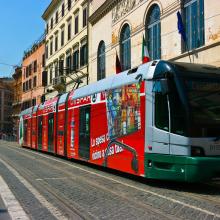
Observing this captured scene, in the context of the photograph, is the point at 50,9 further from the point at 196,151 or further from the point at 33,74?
the point at 196,151

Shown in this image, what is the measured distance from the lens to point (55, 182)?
12.7 meters

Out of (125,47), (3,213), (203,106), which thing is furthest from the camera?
(125,47)

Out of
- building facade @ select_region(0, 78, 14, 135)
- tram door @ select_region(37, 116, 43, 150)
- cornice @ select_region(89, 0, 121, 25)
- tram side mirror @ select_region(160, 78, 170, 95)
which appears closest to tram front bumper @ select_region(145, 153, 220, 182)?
tram side mirror @ select_region(160, 78, 170, 95)

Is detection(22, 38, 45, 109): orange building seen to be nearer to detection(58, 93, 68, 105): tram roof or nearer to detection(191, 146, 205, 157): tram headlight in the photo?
detection(58, 93, 68, 105): tram roof

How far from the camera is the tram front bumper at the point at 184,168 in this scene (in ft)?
34.6

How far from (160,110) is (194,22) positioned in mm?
11083

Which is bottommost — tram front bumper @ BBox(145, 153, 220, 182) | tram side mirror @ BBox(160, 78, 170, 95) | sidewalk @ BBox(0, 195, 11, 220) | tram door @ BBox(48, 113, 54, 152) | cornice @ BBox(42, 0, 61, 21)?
sidewalk @ BBox(0, 195, 11, 220)

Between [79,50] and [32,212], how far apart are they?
3497 centimetres

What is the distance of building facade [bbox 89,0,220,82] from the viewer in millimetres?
20188

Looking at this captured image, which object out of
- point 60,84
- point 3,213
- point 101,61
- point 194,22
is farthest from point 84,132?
point 60,84

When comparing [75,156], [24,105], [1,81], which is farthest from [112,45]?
[1,81]

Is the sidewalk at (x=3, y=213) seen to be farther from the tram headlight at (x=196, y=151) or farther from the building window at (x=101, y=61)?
the building window at (x=101, y=61)

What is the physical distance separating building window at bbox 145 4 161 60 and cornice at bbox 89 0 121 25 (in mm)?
5781

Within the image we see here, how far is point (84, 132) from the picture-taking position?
1753cm
